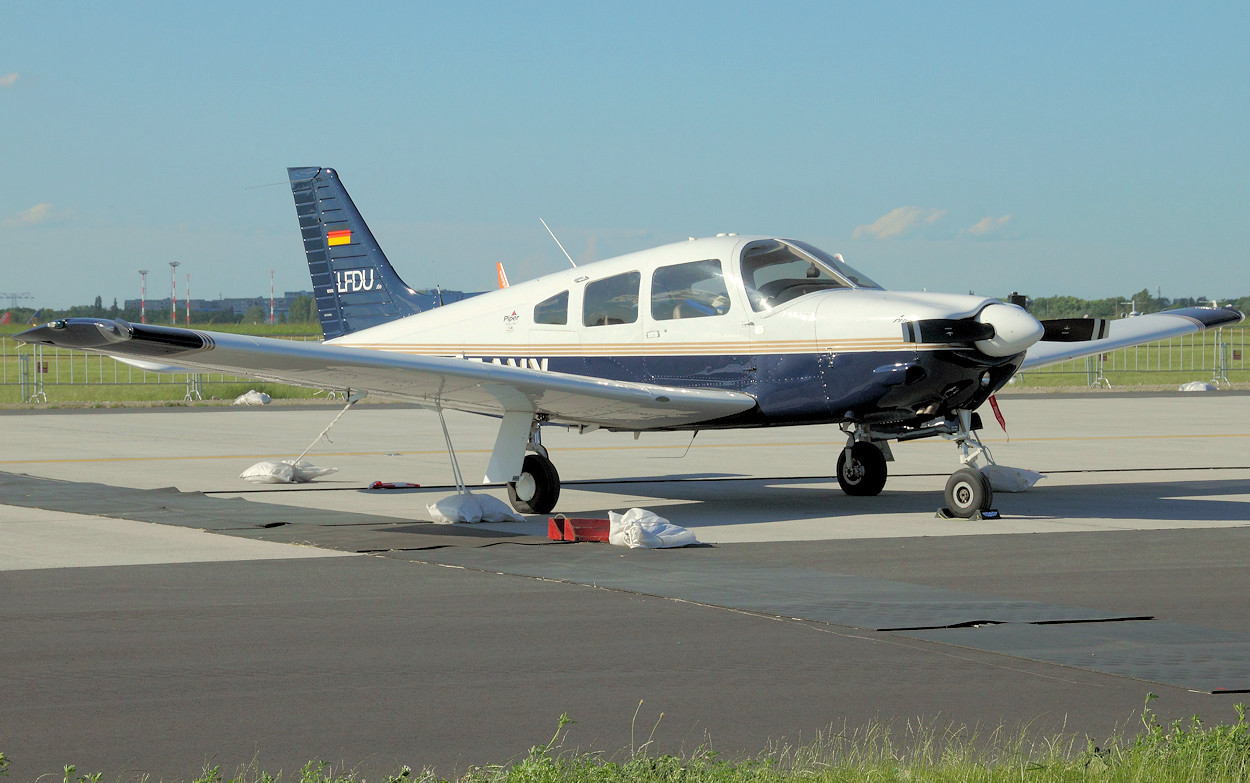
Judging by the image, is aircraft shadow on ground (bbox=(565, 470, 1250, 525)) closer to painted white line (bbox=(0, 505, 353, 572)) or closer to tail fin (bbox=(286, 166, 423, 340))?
tail fin (bbox=(286, 166, 423, 340))

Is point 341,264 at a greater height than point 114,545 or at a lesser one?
greater

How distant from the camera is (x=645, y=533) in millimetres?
10469

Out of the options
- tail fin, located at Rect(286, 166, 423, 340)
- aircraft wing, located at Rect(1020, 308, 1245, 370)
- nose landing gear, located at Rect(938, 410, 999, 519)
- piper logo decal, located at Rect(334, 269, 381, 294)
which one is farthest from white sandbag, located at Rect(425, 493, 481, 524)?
aircraft wing, located at Rect(1020, 308, 1245, 370)

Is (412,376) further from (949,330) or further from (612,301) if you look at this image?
(949,330)

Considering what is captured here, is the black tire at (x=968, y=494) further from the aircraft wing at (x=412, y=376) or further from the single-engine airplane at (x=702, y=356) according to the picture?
the aircraft wing at (x=412, y=376)

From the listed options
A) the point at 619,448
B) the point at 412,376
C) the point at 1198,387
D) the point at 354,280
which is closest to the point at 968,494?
the point at 412,376

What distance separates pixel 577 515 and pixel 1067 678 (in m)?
7.21

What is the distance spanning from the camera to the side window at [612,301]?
1359 centimetres

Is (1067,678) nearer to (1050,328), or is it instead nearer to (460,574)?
(460,574)

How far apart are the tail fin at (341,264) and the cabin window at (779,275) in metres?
5.44

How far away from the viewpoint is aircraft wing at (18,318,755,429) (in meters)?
9.77

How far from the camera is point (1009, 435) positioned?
2284 cm

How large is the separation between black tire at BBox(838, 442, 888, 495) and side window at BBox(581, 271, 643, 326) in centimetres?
282

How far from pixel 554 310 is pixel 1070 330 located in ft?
16.8
